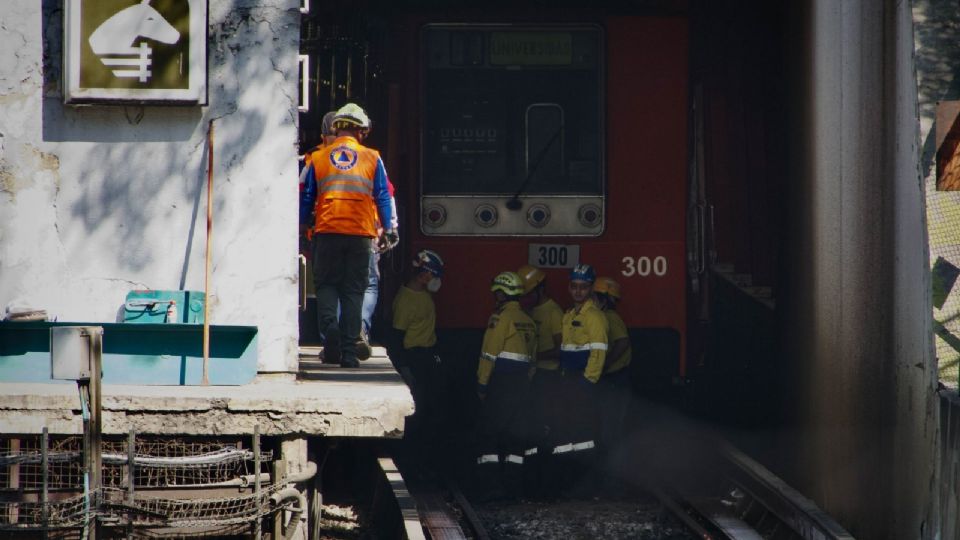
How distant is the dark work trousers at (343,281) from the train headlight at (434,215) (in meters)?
2.24

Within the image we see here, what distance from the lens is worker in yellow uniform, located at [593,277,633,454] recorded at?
1045 cm

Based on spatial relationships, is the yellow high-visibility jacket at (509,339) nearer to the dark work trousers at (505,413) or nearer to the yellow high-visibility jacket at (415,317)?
the dark work trousers at (505,413)

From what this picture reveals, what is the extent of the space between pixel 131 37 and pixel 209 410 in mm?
1928

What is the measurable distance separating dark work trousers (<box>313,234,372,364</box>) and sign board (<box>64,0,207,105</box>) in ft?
4.92

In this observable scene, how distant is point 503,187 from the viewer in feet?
34.4

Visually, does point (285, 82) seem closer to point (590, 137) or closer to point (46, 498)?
point (46, 498)

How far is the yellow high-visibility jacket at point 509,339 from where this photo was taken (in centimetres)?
1012

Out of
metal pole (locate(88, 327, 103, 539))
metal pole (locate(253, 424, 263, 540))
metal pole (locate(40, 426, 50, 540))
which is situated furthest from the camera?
metal pole (locate(253, 424, 263, 540))

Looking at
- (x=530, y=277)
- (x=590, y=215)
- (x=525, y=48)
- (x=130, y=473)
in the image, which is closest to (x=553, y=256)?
(x=530, y=277)

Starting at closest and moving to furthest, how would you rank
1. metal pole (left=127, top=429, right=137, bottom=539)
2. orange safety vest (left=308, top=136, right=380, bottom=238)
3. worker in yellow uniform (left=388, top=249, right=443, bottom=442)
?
metal pole (left=127, top=429, right=137, bottom=539), orange safety vest (left=308, top=136, right=380, bottom=238), worker in yellow uniform (left=388, top=249, right=443, bottom=442)

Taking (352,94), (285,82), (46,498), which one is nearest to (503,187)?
(352,94)

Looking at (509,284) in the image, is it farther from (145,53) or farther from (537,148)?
(145,53)

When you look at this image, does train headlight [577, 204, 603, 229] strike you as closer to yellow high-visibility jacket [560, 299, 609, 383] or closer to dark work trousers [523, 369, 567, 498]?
yellow high-visibility jacket [560, 299, 609, 383]

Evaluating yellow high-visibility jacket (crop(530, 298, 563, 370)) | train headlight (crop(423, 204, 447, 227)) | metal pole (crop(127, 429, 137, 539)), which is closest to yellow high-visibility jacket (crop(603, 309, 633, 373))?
yellow high-visibility jacket (crop(530, 298, 563, 370))
